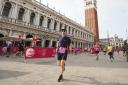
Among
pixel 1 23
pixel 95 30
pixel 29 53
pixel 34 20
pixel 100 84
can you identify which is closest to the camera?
pixel 100 84

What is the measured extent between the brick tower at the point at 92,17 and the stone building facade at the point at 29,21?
38350 mm

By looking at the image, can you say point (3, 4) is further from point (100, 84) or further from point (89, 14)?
point (89, 14)

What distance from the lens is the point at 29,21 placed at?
30.0 metres

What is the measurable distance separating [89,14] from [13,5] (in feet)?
207

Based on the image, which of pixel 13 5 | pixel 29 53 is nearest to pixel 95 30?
A: pixel 13 5

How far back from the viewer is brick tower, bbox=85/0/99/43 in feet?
268

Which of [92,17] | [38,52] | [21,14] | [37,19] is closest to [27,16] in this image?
[21,14]

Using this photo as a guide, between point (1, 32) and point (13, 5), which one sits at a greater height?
point (13, 5)

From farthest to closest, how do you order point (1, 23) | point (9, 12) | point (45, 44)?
point (45, 44), point (9, 12), point (1, 23)

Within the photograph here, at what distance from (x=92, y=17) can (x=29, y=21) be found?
58.3 meters

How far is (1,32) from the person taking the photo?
23125 mm

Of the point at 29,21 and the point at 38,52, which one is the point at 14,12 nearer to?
the point at 29,21

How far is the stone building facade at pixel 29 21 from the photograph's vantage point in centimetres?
2388

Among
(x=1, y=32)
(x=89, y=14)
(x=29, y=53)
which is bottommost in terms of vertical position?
(x=29, y=53)
